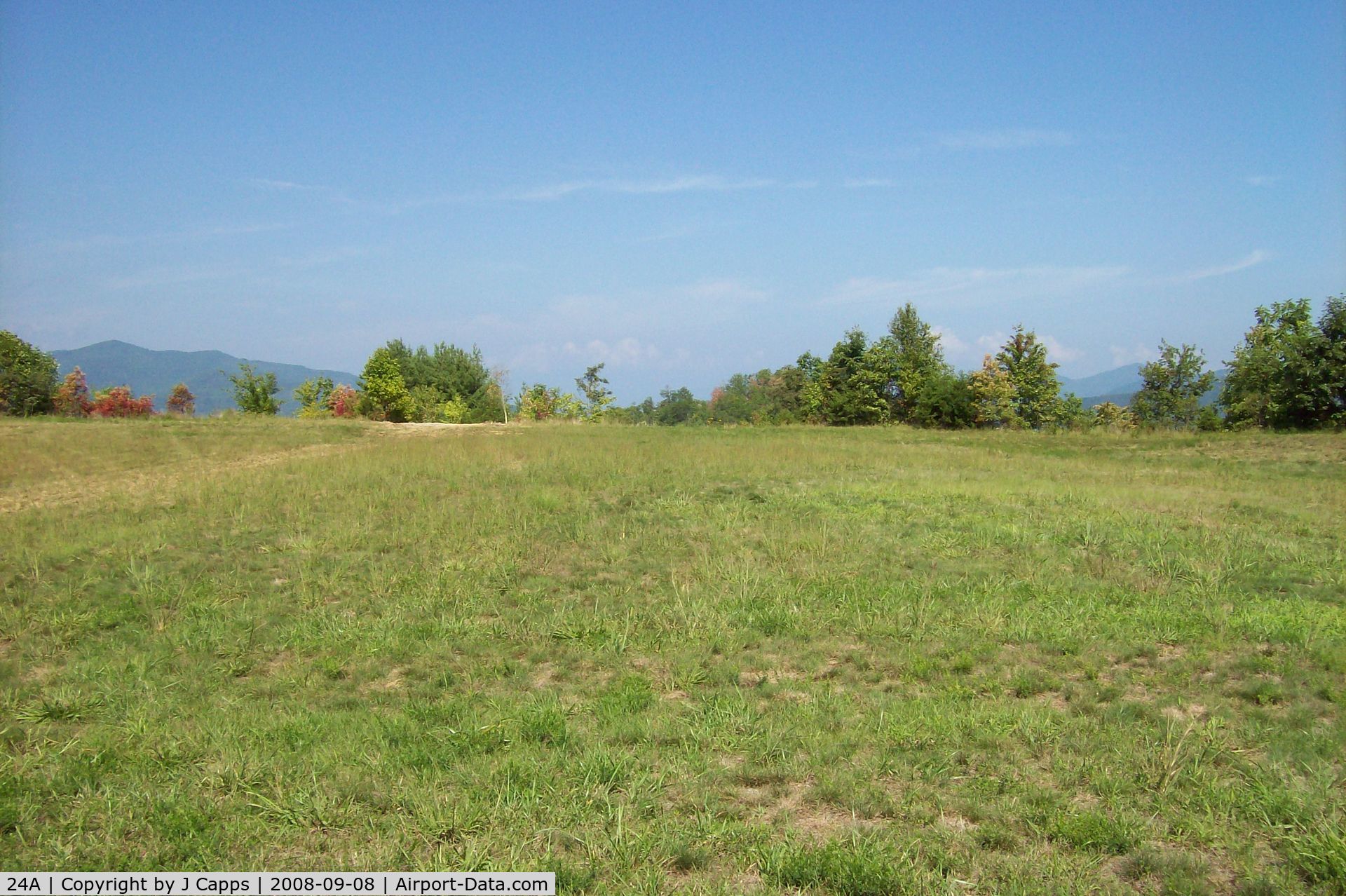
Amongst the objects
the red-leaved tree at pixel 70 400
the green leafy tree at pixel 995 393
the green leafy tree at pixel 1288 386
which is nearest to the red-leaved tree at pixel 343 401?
the red-leaved tree at pixel 70 400

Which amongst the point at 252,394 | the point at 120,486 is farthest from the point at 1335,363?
the point at 252,394

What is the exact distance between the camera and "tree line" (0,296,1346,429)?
109 feet

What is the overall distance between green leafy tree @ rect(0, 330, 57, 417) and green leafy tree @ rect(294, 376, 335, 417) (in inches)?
758

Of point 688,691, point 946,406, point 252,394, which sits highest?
point 252,394

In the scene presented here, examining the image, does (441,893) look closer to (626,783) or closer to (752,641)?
(626,783)

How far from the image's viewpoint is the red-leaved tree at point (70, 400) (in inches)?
2041

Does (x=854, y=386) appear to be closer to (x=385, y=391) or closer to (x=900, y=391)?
(x=900, y=391)

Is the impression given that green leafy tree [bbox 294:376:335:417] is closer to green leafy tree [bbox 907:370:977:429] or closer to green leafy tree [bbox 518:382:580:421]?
green leafy tree [bbox 518:382:580:421]

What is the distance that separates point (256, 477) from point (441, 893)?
15.5 metres

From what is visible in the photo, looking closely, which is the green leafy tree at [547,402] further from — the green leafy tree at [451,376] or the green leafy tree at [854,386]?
the green leafy tree at [854,386]

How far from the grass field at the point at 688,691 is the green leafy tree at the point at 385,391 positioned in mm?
42291

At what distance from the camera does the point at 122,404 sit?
52344mm

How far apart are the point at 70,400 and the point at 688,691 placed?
64548 mm

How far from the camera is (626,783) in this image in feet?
15.5
